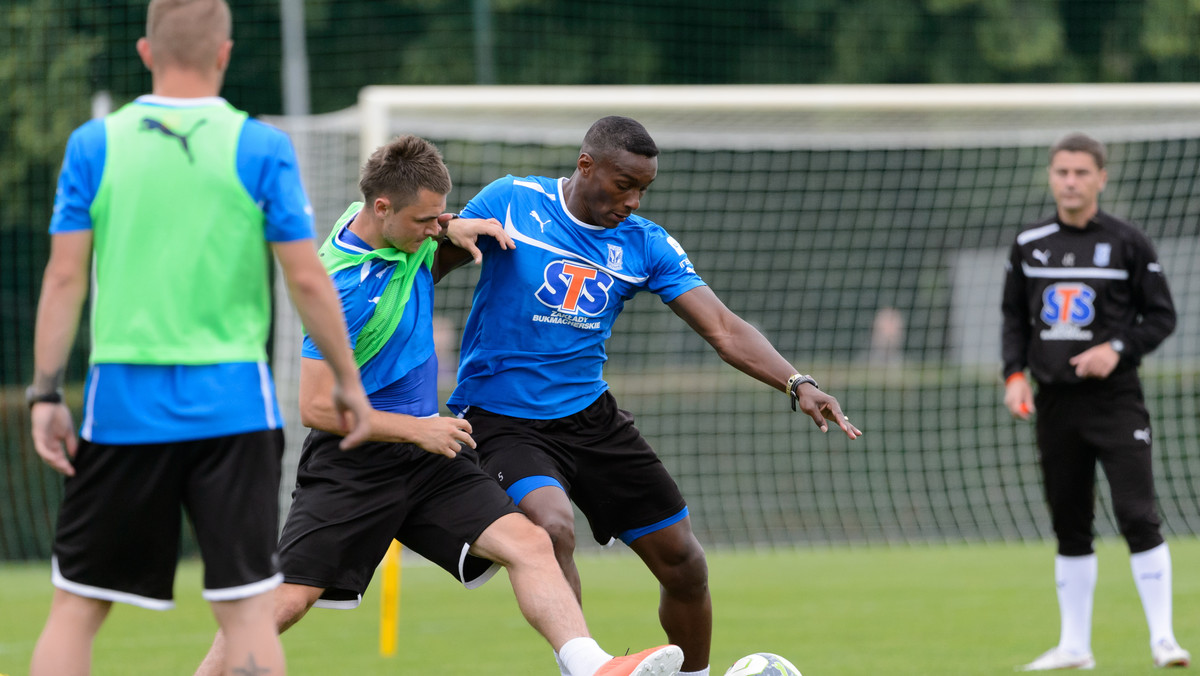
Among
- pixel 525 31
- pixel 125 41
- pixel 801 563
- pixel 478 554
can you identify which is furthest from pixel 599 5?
pixel 478 554

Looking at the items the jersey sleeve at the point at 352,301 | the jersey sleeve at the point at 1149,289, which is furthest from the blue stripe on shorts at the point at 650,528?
the jersey sleeve at the point at 1149,289

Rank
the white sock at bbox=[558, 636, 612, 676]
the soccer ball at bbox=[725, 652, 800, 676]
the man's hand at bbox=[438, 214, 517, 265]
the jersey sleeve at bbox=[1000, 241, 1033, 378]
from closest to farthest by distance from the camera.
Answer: the white sock at bbox=[558, 636, 612, 676], the soccer ball at bbox=[725, 652, 800, 676], the man's hand at bbox=[438, 214, 517, 265], the jersey sleeve at bbox=[1000, 241, 1033, 378]

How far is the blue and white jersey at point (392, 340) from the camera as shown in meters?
4.70

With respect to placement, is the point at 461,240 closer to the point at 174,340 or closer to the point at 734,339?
the point at 734,339

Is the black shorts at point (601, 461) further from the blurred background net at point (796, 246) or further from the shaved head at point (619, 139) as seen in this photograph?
the blurred background net at point (796, 246)

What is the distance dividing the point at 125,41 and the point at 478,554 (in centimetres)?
1310

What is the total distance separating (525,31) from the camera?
833 inches

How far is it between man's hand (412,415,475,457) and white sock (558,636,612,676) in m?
0.74

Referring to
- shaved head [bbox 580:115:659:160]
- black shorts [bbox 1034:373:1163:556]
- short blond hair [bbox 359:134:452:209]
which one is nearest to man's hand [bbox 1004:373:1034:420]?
black shorts [bbox 1034:373:1163:556]

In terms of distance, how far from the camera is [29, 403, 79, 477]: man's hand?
3635mm

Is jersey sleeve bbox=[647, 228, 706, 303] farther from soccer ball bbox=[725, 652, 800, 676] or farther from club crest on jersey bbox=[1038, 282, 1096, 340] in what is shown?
club crest on jersey bbox=[1038, 282, 1096, 340]

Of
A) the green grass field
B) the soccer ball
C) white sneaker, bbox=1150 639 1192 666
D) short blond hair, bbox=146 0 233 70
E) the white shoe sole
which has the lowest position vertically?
the green grass field

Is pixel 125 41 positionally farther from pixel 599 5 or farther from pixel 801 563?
pixel 801 563

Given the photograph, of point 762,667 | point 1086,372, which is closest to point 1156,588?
point 1086,372
